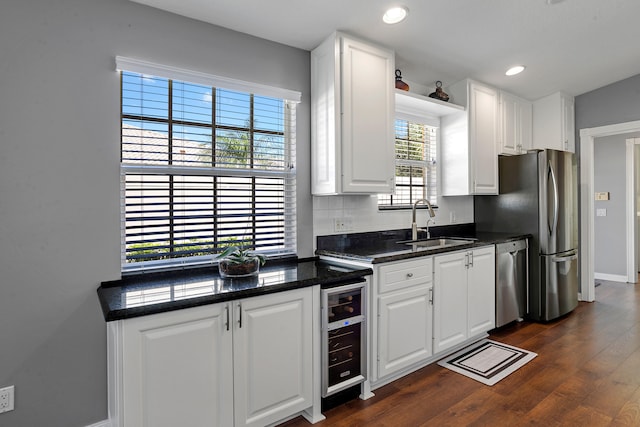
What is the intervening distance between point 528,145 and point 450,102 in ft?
4.76

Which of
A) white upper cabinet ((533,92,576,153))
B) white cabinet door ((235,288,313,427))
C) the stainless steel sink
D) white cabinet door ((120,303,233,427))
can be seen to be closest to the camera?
white cabinet door ((120,303,233,427))

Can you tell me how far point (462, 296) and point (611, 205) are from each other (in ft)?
13.9

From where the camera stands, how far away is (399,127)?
3.62m

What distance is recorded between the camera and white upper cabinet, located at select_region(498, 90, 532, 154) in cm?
411

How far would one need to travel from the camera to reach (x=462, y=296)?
10.1ft

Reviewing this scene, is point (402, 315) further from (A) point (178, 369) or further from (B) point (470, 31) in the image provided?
(B) point (470, 31)

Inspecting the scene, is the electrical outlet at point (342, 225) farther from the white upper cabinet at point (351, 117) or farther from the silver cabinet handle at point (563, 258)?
the silver cabinet handle at point (563, 258)

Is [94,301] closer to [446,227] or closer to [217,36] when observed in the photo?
[217,36]

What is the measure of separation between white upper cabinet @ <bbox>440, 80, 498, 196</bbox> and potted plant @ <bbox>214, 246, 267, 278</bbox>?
2547mm

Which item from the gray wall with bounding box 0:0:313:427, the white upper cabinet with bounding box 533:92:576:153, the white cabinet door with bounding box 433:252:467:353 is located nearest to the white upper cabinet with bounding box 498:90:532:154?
the white upper cabinet with bounding box 533:92:576:153

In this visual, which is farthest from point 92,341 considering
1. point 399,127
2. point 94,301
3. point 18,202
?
point 399,127

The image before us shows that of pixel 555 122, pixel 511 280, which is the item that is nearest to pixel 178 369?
pixel 511 280

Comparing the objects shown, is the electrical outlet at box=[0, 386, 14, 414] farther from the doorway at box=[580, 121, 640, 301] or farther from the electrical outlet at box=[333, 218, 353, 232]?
the doorway at box=[580, 121, 640, 301]

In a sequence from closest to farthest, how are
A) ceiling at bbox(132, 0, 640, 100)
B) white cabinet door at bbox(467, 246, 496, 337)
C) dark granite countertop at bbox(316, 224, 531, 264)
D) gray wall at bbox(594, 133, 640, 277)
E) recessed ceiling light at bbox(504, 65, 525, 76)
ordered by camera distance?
1. ceiling at bbox(132, 0, 640, 100)
2. dark granite countertop at bbox(316, 224, 531, 264)
3. white cabinet door at bbox(467, 246, 496, 337)
4. recessed ceiling light at bbox(504, 65, 525, 76)
5. gray wall at bbox(594, 133, 640, 277)
